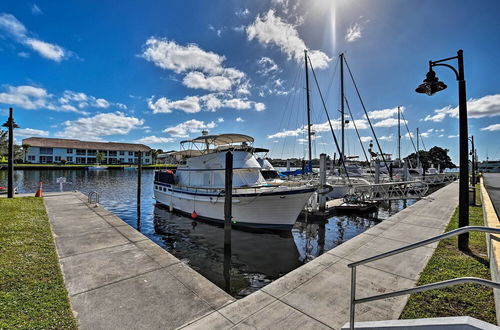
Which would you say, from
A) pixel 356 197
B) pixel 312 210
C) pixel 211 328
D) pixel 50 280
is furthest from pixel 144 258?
pixel 356 197

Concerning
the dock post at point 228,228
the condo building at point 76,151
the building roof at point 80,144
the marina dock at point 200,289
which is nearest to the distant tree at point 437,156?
the dock post at point 228,228

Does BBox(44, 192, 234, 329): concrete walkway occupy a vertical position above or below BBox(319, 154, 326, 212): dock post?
below

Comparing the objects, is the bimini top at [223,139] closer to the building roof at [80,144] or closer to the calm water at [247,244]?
the calm water at [247,244]

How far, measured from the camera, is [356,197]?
17.7 metres

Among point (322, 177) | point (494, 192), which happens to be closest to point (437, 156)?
point (494, 192)

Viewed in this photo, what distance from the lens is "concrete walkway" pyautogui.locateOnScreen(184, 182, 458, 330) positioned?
11.6ft

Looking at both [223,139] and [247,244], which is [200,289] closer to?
[247,244]

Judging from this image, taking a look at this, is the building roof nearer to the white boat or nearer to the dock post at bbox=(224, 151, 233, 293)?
the white boat

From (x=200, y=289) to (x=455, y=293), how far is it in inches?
179

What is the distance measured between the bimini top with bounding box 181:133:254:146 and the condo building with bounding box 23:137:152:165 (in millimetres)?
68719

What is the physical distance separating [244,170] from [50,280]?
9.96 metres

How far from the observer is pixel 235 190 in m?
12.8

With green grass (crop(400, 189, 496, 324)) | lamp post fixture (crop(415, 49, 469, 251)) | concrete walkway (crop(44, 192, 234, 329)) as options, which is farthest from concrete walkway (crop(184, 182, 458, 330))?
lamp post fixture (crop(415, 49, 469, 251))

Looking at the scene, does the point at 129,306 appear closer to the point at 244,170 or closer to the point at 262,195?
the point at 262,195
